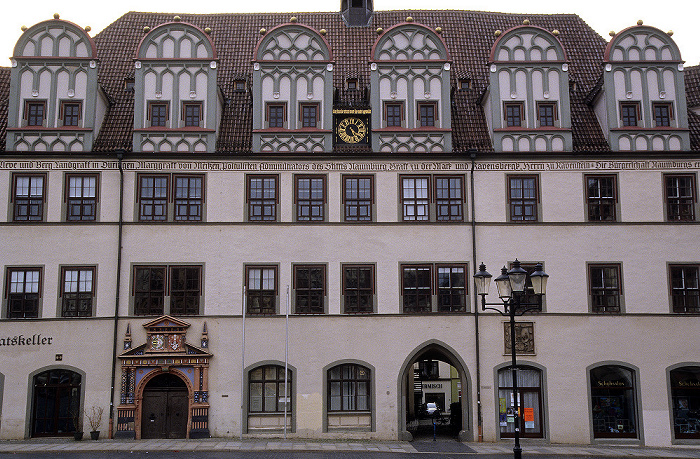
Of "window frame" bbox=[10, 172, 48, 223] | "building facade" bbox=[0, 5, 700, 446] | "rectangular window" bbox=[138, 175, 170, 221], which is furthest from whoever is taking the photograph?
"rectangular window" bbox=[138, 175, 170, 221]

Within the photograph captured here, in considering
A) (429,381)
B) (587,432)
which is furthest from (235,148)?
(429,381)

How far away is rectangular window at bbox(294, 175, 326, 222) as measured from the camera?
1184 inches

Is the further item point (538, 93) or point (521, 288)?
point (538, 93)

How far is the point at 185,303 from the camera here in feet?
96.1

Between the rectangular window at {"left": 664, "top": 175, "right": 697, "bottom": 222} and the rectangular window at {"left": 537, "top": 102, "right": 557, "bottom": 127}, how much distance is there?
5.27 m

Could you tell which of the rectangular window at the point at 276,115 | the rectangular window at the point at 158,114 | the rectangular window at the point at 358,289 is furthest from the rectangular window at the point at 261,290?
the rectangular window at the point at 158,114

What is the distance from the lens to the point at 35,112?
3042 centimetres

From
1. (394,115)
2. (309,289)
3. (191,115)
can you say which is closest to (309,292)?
(309,289)

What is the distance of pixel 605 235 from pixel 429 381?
2631cm

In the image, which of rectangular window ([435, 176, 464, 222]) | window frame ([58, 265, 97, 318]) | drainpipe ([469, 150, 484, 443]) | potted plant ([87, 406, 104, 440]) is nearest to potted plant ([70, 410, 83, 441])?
potted plant ([87, 406, 104, 440])

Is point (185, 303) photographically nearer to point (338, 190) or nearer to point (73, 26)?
point (338, 190)

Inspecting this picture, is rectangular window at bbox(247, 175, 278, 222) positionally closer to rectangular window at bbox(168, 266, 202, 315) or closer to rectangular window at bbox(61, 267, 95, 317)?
rectangular window at bbox(168, 266, 202, 315)

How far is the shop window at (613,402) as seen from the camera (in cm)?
2902

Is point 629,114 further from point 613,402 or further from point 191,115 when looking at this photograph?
point 191,115
